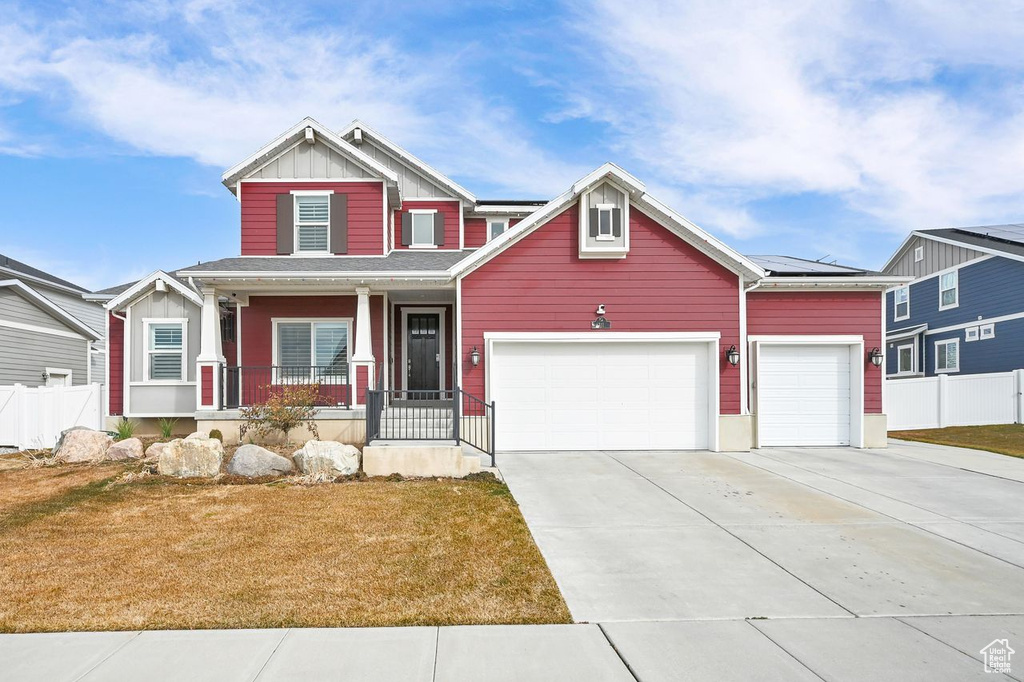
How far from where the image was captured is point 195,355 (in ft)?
44.7

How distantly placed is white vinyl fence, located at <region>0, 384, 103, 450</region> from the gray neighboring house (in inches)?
227

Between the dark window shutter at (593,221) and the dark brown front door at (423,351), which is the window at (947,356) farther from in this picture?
the dark brown front door at (423,351)

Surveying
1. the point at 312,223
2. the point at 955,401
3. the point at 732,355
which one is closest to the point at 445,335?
the point at 312,223

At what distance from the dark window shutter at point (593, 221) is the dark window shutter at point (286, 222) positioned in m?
7.33

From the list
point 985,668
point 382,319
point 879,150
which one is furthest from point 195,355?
point 879,150

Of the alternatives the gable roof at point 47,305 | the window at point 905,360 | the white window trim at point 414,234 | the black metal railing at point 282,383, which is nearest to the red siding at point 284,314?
the black metal railing at point 282,383

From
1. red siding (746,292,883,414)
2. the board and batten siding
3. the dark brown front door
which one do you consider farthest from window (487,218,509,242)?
the board and batten siding

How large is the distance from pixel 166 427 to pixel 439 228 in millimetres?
8315

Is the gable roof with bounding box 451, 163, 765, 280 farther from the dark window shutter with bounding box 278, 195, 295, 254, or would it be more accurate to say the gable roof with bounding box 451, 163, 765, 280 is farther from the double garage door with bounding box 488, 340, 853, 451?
the dark window shutter with bounding box 278, 195, 295, 254

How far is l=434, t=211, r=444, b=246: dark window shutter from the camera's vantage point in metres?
16.0

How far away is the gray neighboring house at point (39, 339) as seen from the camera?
18.2m

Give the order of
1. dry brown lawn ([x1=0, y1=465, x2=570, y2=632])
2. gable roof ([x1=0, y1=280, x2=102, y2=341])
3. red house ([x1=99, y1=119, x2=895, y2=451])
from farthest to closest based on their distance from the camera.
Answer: gable roof ([x1=0, y1=280, x2=102, y2=341]), red house ([x1=99, y1=119, x2=895, y2=451]), dry brown lawn ([x1=0, y1=465, x2=570, y2=632])

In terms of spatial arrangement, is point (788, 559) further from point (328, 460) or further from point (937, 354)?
point (937, 354)

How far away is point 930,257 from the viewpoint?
24141 mm
